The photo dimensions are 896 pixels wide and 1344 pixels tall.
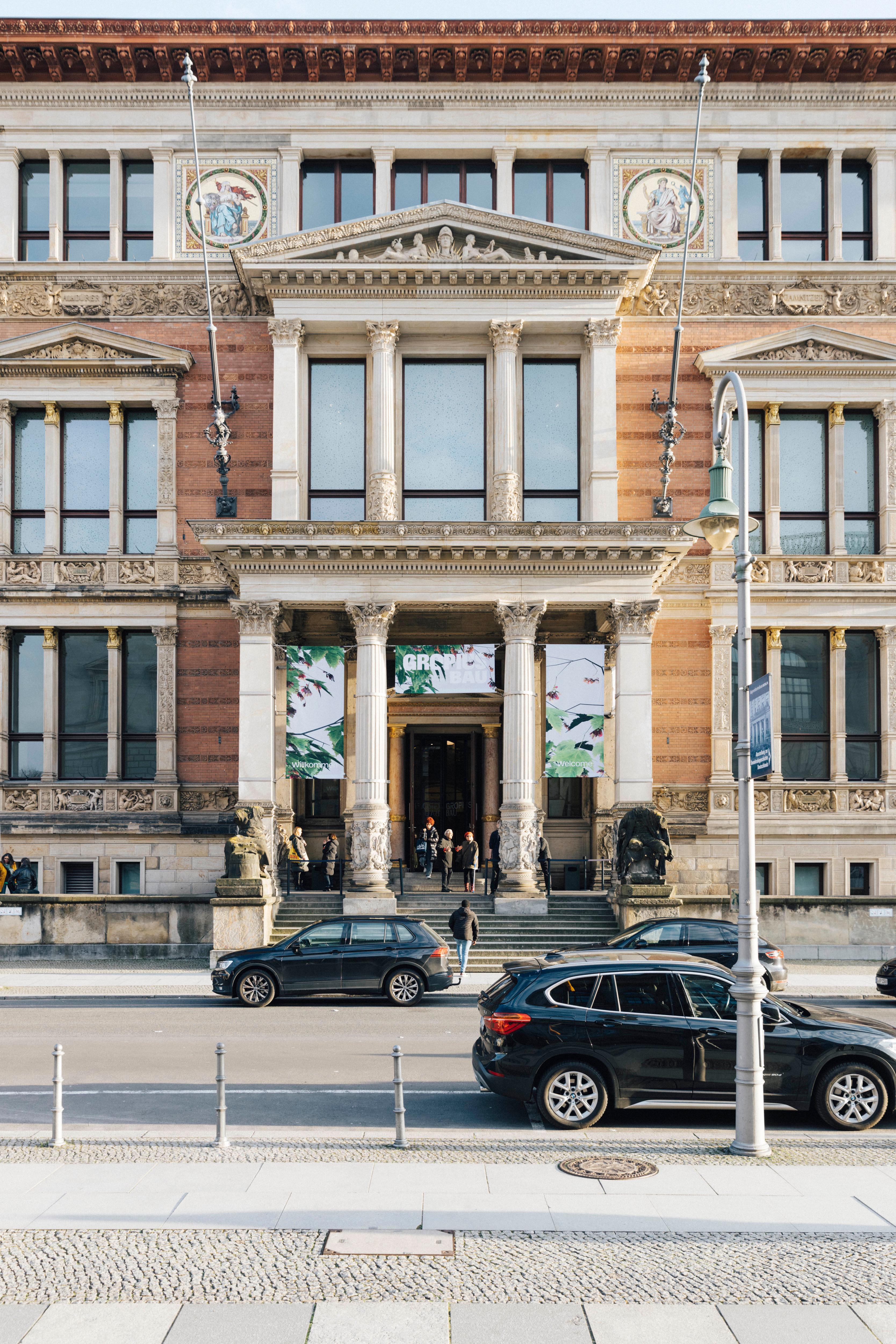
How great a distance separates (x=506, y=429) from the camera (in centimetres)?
2902

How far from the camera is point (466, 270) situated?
28.9 metres

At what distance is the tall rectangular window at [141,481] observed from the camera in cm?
3191

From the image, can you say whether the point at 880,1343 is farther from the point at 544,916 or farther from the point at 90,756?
the point at 90,756

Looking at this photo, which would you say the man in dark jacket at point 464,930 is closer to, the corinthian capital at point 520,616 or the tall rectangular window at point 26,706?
the corinthian capital at point 520,616

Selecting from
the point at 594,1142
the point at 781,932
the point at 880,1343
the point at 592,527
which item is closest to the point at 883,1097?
the point at 594,1142

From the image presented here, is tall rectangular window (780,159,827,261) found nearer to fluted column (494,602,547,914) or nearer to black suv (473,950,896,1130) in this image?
fluted column (494,602,547,914)

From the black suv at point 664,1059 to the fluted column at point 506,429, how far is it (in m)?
17.7

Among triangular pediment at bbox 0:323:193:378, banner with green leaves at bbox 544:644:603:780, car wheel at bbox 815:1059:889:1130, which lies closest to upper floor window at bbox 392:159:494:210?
triangular pediment at bbox 0:323:193:378

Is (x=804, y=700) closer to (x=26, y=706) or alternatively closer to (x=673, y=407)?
(x=673, y=407)

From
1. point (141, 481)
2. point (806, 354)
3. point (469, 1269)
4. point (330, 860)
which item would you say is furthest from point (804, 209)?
point (469, 1269)

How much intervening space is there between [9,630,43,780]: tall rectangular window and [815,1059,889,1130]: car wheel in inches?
950

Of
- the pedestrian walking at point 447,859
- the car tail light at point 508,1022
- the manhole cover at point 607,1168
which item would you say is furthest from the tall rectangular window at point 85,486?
the manhole cover at point 607,1168

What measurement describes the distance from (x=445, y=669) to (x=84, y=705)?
10406mm

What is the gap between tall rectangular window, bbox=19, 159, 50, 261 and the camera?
32.7 metres
